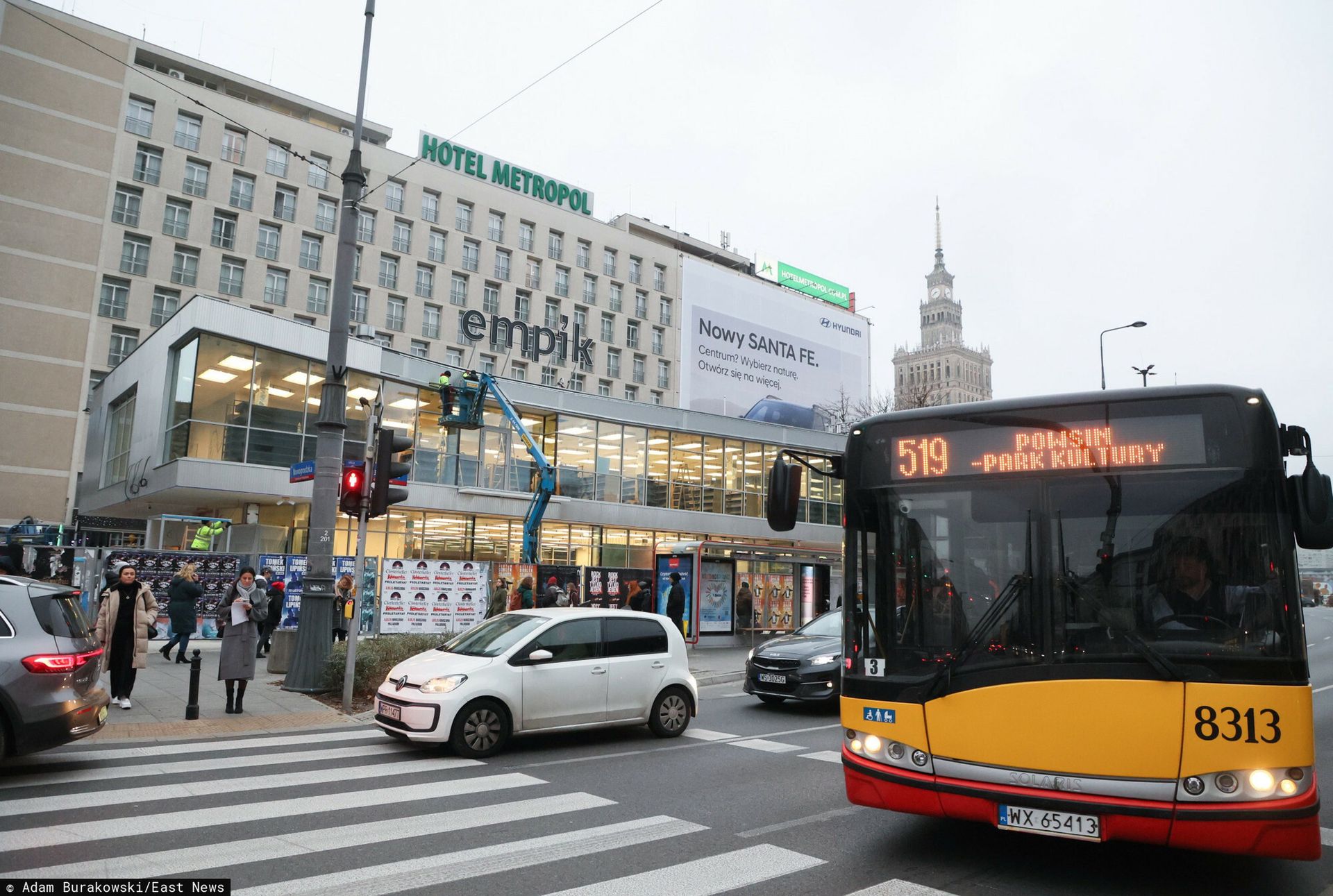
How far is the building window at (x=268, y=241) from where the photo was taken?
163 ft

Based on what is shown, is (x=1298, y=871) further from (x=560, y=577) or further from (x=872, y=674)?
(x=560, y=577)

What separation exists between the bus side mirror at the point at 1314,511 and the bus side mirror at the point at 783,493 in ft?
9.53

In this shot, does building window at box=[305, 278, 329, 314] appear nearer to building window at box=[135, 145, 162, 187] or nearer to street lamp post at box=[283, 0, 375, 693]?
building window at box=[135, 145, 162, 187]

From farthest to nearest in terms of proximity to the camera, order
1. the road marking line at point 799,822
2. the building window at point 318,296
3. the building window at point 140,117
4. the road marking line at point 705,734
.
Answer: the building window at point 318,296 → the building window at point 140,117 → the road marking line at point 705,734 → the road marking line at point 799,822

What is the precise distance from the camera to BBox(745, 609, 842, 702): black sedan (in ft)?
40.0

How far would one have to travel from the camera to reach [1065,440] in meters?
5.45

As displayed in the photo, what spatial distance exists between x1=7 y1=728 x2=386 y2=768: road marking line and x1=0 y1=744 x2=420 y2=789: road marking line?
0.30 meters

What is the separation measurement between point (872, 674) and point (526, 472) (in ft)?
88.5

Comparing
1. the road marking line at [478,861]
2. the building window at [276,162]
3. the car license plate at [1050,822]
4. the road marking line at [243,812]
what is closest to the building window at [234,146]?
the building window at [276,162]

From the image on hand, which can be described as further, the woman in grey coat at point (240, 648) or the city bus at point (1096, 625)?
the woman in grey coat at point (240, 648)

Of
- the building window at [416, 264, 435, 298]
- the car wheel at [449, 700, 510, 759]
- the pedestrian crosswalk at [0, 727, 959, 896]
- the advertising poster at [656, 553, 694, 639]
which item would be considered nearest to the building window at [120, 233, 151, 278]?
the building window at [416, 264, 435, 298]

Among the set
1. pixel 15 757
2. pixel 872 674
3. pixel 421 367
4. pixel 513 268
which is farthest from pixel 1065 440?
pixel 513 268

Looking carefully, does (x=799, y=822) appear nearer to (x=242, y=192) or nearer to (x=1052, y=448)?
(x=1052, y=448)

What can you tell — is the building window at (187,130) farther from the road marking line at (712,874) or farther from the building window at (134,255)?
the road marking line at (712,874)
